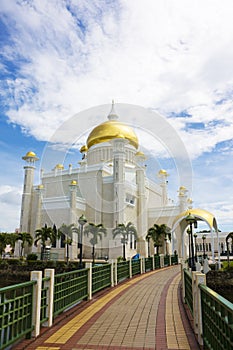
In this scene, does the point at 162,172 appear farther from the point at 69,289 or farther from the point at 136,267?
the point at 69,289

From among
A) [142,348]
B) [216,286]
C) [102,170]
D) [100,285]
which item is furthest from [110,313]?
[102,170]

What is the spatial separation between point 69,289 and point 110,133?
32.4 metres

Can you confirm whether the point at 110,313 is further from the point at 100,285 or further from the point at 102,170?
the point at 102,170

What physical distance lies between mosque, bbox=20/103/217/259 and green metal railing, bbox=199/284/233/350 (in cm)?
2334

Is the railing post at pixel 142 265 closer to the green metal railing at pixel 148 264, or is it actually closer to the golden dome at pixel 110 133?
the green metal railing at pixel 148 264

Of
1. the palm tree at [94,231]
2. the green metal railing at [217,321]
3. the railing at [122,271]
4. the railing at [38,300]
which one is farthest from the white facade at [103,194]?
the green metal railing at [217,321]

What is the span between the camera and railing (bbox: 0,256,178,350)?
3906mm

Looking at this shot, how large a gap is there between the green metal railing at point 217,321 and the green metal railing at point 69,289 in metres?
2.89

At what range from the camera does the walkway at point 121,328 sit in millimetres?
4352

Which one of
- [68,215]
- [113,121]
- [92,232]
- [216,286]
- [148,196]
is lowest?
[216,286]

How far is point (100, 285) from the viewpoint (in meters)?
9.36

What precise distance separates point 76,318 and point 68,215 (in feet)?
82.1

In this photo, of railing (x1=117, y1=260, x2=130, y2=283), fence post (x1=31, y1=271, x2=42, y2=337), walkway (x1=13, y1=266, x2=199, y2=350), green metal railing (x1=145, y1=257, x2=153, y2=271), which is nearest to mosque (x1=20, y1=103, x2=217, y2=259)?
green metal railing (x1=145, y1=257, x2=153, y2=271)

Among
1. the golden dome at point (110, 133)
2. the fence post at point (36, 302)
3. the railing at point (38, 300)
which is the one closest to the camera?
the railing at point (38, 300)
